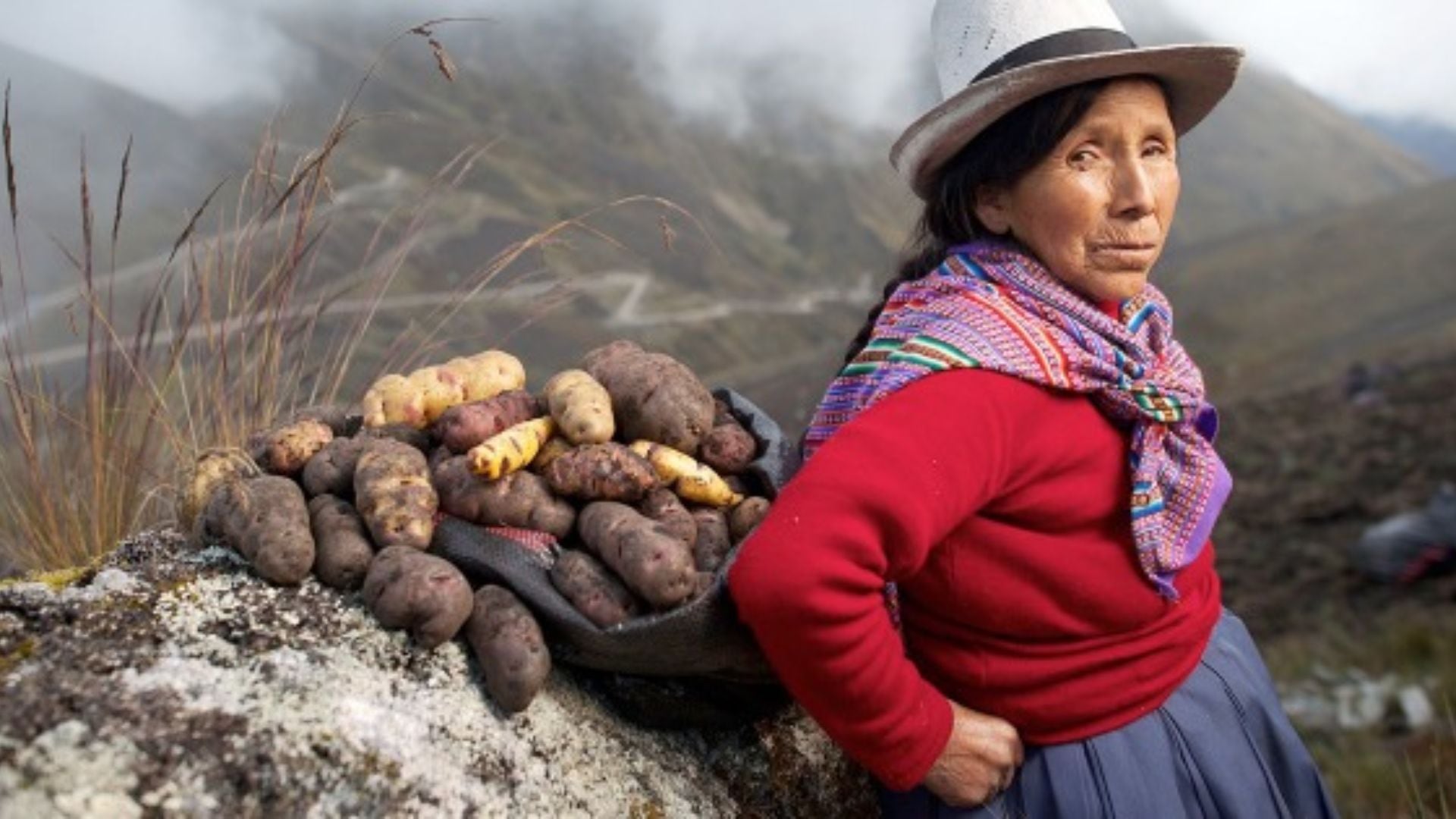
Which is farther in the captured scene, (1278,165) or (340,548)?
(1278,165)

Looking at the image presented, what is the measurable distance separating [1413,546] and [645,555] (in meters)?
8.16

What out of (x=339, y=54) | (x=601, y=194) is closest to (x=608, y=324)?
(x=601, y=194)

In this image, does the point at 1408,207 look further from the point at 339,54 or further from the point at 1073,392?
the point at 339,54

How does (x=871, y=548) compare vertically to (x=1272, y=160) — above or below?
above

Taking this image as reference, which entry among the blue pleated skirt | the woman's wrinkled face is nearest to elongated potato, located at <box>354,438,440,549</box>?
the blue pleated skirt

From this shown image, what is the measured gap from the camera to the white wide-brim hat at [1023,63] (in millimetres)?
1879

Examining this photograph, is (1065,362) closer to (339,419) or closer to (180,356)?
(339,419)

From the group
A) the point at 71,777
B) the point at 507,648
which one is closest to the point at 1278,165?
the point at 507,648

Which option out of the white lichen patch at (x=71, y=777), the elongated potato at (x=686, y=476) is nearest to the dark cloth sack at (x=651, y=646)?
the elongated potato at (x=686, y=476)

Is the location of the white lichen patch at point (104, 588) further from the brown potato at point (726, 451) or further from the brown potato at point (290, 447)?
the brown potato at point (726, 451)

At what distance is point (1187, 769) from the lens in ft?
6.45

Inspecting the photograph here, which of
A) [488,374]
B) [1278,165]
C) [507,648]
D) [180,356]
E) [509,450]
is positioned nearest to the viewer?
[507,648]

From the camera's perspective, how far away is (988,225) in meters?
2.05

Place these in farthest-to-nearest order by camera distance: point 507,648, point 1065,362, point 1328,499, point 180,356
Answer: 1. point 1328,499
2. point 180,356
3. point 1065,362
4. point 507,648
